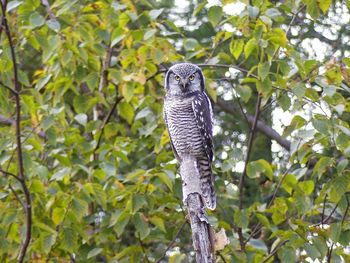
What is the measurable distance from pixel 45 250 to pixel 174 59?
1.60 m

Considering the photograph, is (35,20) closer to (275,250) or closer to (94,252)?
(94,252)

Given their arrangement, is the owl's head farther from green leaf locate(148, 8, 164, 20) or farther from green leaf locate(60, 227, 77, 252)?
green leaf locate(60, 227, 77, 252)

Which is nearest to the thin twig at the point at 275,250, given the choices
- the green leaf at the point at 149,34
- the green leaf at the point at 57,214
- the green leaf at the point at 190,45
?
the green leaf at the point at 57,214

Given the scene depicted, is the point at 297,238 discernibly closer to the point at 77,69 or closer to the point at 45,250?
the point at 45,250

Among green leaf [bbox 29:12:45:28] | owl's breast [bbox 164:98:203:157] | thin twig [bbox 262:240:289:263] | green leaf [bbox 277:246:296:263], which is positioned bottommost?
thin twig [bbox 262:240:289:263]

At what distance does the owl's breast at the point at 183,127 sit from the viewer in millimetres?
4809

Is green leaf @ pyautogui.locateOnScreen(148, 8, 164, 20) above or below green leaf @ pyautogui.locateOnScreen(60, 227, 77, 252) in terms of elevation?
above

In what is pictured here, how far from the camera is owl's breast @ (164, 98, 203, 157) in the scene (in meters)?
4.81

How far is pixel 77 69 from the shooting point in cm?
561

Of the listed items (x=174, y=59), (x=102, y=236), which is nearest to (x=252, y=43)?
(x=174, y=59)

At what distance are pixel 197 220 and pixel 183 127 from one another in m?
1.39

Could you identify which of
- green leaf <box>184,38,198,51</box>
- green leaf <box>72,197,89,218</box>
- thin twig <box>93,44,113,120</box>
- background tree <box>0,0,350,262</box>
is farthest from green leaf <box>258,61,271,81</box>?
thin twig <box>93,44,113,120</box>

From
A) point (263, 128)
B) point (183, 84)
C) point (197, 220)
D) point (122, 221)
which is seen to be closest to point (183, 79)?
point (183, 84)

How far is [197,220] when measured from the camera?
3582 mm
